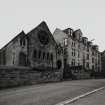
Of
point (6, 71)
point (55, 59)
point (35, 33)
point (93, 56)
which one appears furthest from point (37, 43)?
point (93, 56)

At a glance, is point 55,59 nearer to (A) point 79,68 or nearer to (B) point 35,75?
(A) point 79,68

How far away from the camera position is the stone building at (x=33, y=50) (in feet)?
97.2

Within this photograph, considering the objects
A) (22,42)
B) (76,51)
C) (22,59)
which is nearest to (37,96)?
(22,59)

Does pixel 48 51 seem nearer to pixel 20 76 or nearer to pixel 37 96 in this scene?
pixel 20 76

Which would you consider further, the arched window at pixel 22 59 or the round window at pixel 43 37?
the round window at pixel 43 37

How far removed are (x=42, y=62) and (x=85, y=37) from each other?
26.8 m

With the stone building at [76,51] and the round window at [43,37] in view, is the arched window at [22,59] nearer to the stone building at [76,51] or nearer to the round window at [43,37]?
the round window at [43,37]

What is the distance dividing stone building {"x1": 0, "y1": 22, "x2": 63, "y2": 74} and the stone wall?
8.68ft

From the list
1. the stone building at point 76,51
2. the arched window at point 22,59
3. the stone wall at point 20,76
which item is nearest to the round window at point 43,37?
the arched window at point 22,59

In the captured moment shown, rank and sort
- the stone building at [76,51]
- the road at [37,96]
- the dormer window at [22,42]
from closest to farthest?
the road at [37,96]
the dormer window at [22,42]
the stone building at [76,51]

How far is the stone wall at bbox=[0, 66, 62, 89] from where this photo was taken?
20.5 meters

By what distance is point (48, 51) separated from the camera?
117 ft

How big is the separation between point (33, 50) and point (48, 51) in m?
4.88

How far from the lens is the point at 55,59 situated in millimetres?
37719
